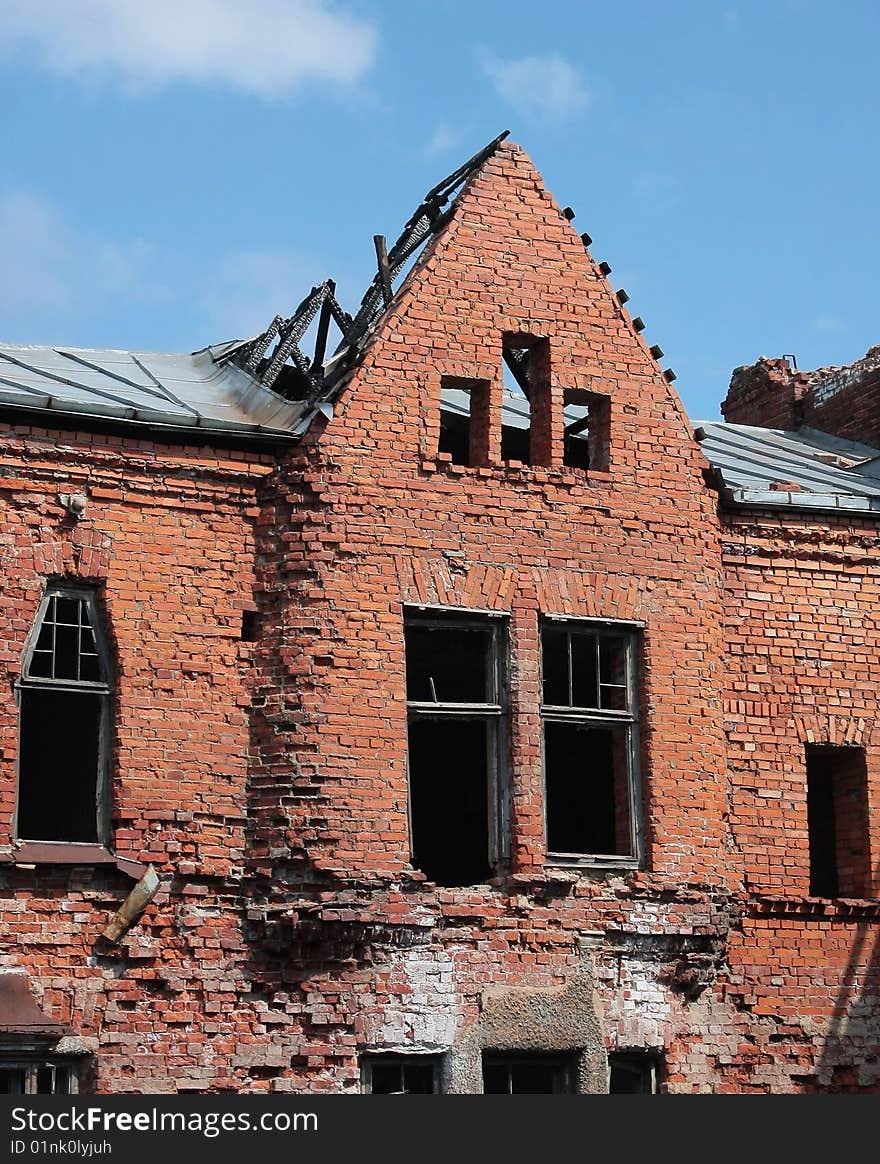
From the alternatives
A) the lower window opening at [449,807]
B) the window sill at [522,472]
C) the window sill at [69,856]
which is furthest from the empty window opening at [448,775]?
the window sill at [69,856]

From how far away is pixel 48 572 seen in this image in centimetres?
1493

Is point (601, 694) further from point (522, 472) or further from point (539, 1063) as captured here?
point (539, 1063)

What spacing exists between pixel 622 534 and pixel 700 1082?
4.53 metres

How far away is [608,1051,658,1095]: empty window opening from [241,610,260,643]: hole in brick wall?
172 inches

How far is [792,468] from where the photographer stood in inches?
758

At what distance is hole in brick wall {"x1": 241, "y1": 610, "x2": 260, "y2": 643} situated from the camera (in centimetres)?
1555

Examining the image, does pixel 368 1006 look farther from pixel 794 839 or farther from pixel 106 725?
pixel 794 839

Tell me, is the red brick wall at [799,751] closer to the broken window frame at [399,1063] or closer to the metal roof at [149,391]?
the broken window frame at [399,1063]

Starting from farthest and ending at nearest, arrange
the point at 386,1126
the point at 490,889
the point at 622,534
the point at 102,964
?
1. the point at 622,534
2. the point at 490,889
3. the point at 102,964
4. the point at 386,1126

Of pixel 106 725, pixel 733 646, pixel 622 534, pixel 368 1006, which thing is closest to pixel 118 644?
pixel 106 725

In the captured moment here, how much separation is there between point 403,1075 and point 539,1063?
115 cm

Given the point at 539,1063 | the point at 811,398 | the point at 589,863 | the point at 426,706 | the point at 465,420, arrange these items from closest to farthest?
the point at 539,1063 → the point at 426,706 → the point at 589,863 → the point at 465,420 → the point at 811,398

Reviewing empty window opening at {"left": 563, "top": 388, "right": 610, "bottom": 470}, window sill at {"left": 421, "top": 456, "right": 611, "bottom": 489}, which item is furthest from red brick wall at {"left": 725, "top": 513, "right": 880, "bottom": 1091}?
window sill at {"left": 421, "top": 456, "right": 611, "bottom": 489}

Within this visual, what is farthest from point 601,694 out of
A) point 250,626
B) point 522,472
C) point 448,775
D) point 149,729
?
point 448,775
